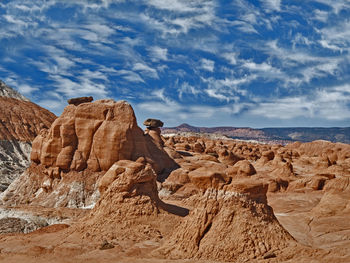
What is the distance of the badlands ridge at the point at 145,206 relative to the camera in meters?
13.9

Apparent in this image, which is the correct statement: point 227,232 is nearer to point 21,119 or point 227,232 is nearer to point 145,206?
point 145,206

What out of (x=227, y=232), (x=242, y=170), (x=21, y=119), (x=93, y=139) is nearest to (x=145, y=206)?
(x=227, y=232)

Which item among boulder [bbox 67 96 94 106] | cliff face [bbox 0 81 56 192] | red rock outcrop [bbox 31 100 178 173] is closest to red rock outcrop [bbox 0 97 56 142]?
cliff face [bbox 0 81 56 192]

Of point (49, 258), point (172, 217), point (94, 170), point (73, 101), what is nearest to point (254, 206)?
point (172, 217)

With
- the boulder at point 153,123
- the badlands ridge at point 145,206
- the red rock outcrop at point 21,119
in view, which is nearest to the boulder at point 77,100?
the badlands ridge at point 145,206

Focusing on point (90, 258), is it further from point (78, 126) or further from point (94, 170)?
point (78, 126)

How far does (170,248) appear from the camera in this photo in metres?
14.4

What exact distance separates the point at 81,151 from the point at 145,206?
12303 mm

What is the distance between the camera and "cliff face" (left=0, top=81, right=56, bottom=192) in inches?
2127

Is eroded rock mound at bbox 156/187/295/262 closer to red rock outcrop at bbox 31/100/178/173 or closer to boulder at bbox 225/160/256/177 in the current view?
red rock outcrop at bbox 31/100/178/173

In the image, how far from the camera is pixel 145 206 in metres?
18.8

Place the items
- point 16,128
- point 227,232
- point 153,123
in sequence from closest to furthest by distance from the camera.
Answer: point 227,232, point 153,123, point 16,128

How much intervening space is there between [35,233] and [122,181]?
18.5ft

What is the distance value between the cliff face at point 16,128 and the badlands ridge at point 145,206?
17.7 meters
